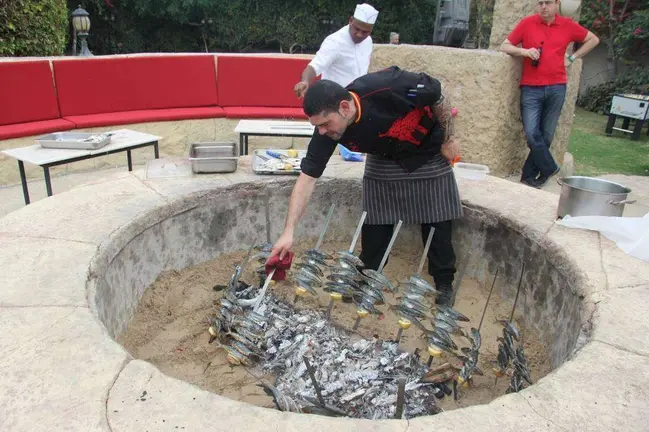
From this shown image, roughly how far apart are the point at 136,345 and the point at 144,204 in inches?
34.4

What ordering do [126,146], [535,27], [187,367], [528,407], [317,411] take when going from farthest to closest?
[535,27] → [126,146] → [187,367] → [317,411] → [528,407]

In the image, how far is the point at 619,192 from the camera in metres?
3.06

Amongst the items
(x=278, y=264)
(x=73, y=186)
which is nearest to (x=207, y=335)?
(x=278, y=264)

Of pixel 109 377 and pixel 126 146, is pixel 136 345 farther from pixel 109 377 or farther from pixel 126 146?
pixel 126 146

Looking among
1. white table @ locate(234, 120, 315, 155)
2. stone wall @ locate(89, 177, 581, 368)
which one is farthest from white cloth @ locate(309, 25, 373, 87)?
stone wall @ locate(89, 177, 581, 368)

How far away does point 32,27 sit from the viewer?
6.72 metres

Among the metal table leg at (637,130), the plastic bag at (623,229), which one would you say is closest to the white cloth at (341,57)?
the plastic bag at (623,229)

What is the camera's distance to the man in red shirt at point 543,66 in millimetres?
4980

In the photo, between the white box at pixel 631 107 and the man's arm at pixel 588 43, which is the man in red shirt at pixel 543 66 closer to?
the man's arm at pixel 588 43

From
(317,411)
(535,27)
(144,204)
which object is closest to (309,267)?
(317,411)

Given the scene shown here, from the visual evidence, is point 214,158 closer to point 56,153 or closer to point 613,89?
point 56,153

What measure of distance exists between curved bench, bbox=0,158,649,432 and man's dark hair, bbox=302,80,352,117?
4.10 ft

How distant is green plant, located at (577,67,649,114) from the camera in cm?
1139

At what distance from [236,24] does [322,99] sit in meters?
15.2
